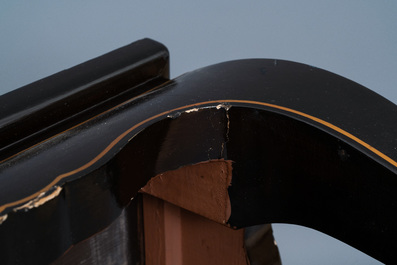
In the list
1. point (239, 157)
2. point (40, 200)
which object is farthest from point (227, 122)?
point (40, 200)

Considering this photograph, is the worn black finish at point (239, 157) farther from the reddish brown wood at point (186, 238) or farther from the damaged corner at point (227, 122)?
the reddish brown wood at point (186, 238)

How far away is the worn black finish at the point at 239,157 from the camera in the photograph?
105 cm

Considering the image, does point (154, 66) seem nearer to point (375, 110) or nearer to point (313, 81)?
point (313, 81)

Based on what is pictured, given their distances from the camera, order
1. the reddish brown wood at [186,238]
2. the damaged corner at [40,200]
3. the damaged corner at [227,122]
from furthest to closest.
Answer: the reddish brown wood at [186,238] < the damaged corner at [227,122] < the damaged corner at [40,200]

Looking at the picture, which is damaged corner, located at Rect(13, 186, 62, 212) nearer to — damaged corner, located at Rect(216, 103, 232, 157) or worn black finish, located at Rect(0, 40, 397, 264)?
worn black finish, located at Rect(0, 40, 397, 264)

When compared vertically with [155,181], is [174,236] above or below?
below

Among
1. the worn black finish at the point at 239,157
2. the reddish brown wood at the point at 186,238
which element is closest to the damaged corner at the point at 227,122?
the worn black finish at the point at 239,157

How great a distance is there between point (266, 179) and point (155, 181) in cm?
24

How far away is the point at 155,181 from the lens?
1.40 metres

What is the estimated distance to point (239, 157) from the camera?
126cm

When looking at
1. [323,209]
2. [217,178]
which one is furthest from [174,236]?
[323,209]

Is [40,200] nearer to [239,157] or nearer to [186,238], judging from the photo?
[239,157]

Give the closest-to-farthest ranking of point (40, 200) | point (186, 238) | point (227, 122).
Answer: point (40, 200) < point (227, 122) < point (186, 238)

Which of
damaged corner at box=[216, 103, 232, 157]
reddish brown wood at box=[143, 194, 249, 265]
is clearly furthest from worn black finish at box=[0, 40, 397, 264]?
reddish brown wood at box=[143, 194, 249, 265]
